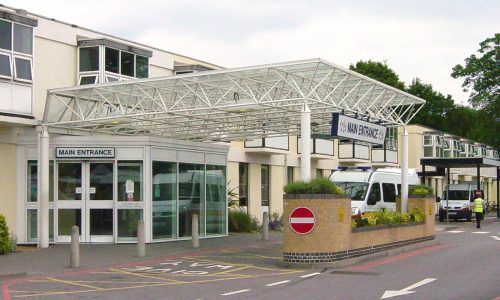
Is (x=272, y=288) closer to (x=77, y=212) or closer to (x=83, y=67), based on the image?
(x=77, y=212)

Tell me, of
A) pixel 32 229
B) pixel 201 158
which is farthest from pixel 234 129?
pixel 32 229

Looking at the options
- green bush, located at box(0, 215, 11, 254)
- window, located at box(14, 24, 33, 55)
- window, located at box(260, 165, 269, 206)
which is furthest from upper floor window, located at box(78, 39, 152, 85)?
window, located at box(260, 165, 269, 206)

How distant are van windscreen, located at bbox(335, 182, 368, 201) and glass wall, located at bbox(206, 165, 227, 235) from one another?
432 centimetres

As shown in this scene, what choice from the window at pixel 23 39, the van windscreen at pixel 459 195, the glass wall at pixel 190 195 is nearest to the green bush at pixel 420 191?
the glass wall at pixel 190 195

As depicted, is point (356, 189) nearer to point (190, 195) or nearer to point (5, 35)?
point (190, 195)

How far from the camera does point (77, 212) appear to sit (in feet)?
80.4

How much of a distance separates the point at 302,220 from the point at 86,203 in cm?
912

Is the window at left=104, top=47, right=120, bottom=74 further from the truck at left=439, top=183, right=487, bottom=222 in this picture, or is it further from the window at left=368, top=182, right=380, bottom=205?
the truck at left=439, top=183, right=487, bottom=222

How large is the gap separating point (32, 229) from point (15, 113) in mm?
3929

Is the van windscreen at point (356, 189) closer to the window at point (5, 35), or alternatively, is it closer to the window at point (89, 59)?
the window at point (89, 59)

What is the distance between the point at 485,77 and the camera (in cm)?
6106

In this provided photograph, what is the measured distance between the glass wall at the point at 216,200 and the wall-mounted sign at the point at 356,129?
7775 mm

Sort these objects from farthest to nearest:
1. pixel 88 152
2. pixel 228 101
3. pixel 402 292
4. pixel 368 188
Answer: pixel 368 188 < pixel 88 152 < pixel 228 101 < pixel 402 292

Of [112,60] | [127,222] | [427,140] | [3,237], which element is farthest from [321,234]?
[427,140]
